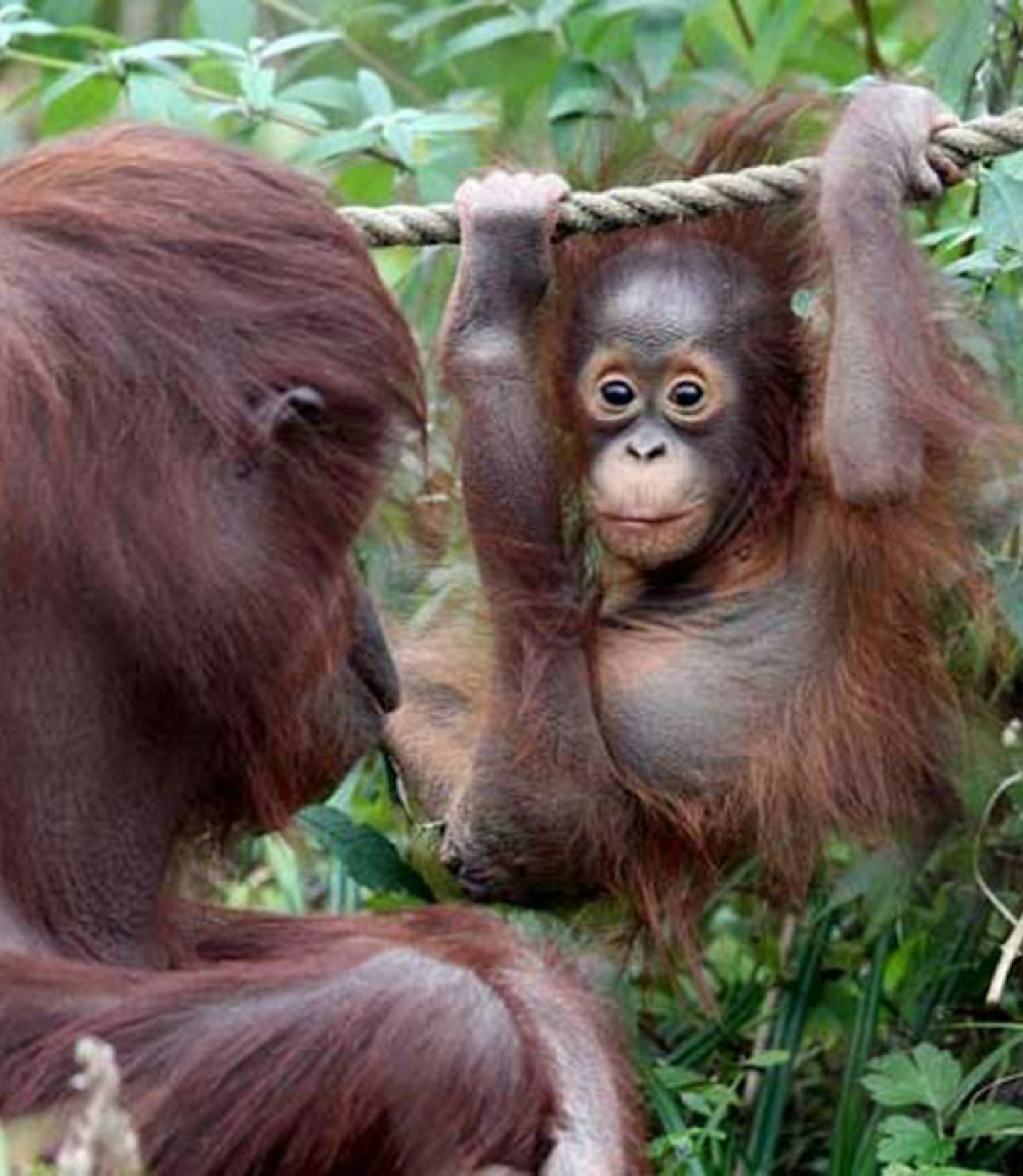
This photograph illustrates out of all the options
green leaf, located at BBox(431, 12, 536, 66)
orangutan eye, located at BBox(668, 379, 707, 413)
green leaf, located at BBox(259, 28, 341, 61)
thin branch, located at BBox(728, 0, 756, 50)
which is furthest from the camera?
thin branch, located at BBox(728, 0, 756, 50)

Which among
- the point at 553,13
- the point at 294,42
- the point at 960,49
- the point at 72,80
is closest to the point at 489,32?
the point at 553,13

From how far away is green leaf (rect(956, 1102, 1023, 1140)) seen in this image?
11.5ft

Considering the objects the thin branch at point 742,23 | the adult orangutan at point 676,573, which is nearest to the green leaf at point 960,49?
the adult orangutan at point 676,573

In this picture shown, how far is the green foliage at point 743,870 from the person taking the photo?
3.80 m

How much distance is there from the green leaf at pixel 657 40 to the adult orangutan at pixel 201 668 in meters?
1.41

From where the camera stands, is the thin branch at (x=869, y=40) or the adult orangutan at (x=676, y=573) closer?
the adult orangutan at (x=676, y=573)

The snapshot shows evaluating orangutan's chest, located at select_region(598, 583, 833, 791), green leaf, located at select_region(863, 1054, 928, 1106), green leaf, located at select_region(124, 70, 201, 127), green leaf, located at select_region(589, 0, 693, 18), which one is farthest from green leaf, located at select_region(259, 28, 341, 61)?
green leaf, located at select_region(863, 1054, 928, 1106)

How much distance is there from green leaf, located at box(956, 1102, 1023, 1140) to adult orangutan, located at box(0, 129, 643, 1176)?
53 centimetres

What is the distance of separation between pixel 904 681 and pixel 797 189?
0.68 m

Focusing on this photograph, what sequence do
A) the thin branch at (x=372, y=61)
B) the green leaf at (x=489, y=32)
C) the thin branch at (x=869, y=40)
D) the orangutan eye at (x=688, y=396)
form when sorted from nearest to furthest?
the orangutan eye at (x=688, y=396) → the green leaf at (x=489, y=32) → the thin branch at (x=869, y=40) → the thin branch at (x=372, y=61)

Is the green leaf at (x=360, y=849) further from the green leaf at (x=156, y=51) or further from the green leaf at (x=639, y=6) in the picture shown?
the green leaf at (x=639, y=6)

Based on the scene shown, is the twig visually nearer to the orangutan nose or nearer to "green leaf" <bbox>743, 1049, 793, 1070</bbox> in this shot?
"green leaf" <bbox>743, 1049, 793, 1070</bbox>

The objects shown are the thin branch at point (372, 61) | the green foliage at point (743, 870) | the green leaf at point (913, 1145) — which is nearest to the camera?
the green leaf at point (913, 1145)

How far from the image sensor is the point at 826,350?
13.4 feet
